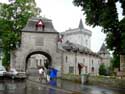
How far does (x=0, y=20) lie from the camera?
65000mm

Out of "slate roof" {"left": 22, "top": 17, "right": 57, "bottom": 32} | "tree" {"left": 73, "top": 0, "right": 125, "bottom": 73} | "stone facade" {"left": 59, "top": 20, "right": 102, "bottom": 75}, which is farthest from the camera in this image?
"stone facade" {"left": 59, "top": 20, "right": 102, "bottom": 75}

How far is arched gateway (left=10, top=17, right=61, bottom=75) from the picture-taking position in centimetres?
6178

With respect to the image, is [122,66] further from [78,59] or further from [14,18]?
[78,59]

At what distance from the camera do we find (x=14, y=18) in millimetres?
66438

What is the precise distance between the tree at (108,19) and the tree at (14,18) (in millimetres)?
37232

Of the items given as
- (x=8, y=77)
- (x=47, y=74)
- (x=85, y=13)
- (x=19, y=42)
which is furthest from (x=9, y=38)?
(x=85, y=13)

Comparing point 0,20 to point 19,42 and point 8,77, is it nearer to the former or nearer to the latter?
point 19,42

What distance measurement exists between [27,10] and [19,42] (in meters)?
6.44

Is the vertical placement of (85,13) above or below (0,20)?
below

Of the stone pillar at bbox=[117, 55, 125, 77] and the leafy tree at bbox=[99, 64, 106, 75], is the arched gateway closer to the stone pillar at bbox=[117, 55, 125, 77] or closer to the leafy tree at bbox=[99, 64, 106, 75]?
the stone pillar at bbox=[117, 55, 125, 77]

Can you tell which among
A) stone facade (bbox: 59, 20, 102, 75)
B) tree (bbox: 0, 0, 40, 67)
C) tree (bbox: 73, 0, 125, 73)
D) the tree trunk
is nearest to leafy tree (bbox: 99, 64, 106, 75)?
stone facade (bbox: 59, 20, 102, 75)

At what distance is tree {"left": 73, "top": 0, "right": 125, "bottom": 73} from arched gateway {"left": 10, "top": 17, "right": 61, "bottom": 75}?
3376 cm

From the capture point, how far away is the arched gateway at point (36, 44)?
61781 millimetres

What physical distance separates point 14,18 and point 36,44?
7.83 metres
